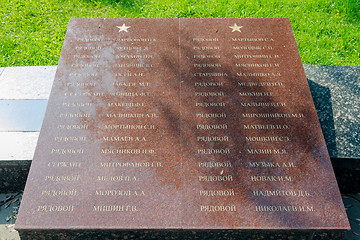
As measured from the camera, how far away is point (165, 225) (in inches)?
110

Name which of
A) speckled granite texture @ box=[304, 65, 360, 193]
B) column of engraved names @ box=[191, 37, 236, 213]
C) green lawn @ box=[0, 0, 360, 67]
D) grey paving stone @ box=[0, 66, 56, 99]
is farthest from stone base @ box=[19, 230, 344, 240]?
green lawn @ box=[0, 0, 360, 67]

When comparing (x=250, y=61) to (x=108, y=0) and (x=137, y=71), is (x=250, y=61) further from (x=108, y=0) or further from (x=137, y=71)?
(x=108, y=0)

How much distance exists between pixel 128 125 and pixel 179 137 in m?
0.55

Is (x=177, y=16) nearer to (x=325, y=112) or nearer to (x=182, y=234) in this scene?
(x=325, y=112)

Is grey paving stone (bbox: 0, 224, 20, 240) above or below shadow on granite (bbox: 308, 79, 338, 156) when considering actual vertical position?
below

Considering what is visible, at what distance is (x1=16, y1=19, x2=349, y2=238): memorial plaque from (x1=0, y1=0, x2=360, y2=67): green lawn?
2.12m

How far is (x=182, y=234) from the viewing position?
2885 millimetres

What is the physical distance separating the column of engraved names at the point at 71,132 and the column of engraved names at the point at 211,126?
114cm

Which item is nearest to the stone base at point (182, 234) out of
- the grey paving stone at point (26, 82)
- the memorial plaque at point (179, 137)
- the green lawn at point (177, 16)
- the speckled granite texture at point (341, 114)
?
the memorial plaque at point (179, 137)

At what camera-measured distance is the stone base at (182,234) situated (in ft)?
9.27

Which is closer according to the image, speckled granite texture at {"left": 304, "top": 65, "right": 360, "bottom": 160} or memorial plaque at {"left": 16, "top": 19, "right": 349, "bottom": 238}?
memorial plaque at {"left": 16, "top": 19, "right": 349, "bottom": 238}

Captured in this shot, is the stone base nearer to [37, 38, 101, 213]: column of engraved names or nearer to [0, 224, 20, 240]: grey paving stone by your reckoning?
[37, 38, 101, 213]: column of engraved names

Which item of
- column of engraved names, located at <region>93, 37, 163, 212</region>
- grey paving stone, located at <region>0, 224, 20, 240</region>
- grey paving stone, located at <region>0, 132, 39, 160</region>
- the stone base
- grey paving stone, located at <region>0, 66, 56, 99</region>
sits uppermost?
column of engraved names, located at <region>93, 37, 163, 212</region>

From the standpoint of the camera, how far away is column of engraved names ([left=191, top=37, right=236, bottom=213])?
117 inches
